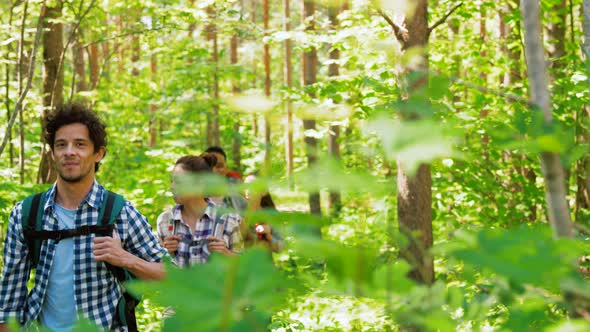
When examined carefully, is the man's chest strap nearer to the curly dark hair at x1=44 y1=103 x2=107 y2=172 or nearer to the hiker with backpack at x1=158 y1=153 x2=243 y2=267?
the curly dark hair at x1=44 y1=103 x2=107 y2=172

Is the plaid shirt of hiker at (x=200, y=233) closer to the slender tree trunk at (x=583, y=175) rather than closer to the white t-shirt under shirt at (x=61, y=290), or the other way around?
the white t-shirt under shirt at (x=61, y=290)

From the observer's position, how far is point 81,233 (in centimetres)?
270

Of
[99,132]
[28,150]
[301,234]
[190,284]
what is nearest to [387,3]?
[301,234]

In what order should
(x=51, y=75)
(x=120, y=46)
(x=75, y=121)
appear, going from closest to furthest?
1. (x=75, y=121)
2. (x=51, y=75)
3. (x=120, y=46)

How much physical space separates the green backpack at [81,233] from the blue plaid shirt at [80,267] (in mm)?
23

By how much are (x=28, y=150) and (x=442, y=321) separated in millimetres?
10282

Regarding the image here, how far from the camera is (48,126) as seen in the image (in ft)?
9.96

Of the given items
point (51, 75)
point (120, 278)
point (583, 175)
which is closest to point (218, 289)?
point (120, 278)

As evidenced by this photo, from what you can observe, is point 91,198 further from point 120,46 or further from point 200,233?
point 120,46

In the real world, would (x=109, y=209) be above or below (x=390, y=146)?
below

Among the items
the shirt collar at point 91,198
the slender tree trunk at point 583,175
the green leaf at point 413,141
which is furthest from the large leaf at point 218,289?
the slender tree trunk at point 583,175

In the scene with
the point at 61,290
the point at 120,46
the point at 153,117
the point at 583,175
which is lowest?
the point at 61,290

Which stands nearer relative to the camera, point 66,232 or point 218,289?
point 218,289

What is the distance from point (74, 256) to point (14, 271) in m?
0.30
